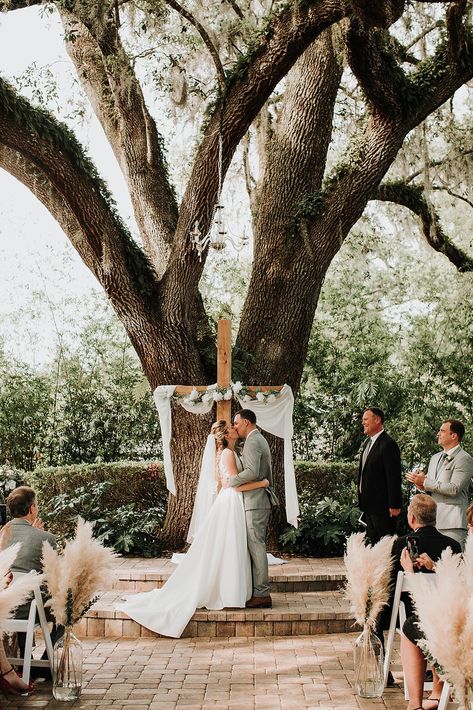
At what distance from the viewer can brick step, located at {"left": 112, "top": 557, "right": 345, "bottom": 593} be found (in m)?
8.42

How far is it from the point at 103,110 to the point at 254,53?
7.38ft

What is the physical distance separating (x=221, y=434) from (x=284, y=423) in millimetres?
1426

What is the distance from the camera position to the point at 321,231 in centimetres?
966

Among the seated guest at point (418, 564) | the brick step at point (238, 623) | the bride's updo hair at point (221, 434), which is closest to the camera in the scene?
the seated guest at point (418, 564)

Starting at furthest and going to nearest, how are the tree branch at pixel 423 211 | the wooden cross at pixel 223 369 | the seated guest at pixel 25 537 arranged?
the tree branch at pixel 423 211 < the wooden cross at pixel 223 369 < the seated guest at pixel 25 537

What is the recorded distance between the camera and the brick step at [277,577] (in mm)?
8422

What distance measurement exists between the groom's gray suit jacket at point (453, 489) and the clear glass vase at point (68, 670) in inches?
111

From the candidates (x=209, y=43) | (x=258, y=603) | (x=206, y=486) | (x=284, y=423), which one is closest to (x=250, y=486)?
(x=258, y=603)

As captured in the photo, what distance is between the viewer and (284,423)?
958cm

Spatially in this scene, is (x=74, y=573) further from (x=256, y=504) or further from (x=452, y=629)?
(x=256, y=504)

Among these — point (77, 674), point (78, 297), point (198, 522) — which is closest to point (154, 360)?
point (198, 522)

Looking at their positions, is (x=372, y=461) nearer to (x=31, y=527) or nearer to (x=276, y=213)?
(x=31, y=527)

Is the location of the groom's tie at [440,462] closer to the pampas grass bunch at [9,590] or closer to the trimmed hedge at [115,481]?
the pampas grass bunch at [9,590]

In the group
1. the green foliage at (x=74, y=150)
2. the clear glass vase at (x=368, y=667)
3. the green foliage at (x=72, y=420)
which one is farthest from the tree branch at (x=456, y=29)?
the green foliage at (x=72, y=420)
